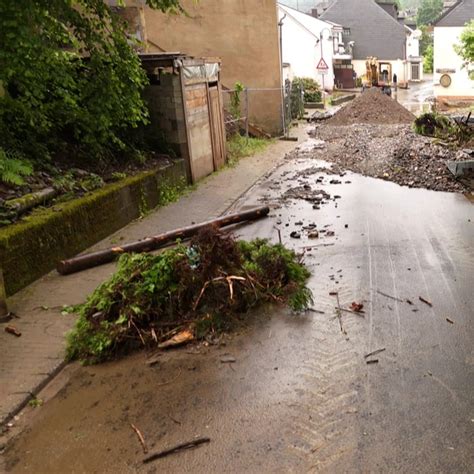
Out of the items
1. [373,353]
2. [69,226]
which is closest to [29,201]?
[69,226]

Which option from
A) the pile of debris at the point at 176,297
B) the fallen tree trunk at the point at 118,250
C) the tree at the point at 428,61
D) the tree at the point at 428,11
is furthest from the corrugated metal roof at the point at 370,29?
the pile of debris at the point at 176,297

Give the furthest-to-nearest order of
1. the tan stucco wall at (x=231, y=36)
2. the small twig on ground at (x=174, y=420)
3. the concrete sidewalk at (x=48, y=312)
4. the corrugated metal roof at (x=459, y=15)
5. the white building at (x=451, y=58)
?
the white building at (x=451, y=58) → the corrugated metal roof at (x=459, y=15) → the tan stucco wall at (x=231, y=36) → the concrete sidewalk at (x=48, y=312) → the small twig on ground at (x=174, y=420)

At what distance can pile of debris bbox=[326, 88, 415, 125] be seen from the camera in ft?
88.5

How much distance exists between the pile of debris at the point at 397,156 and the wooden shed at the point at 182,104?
4.34m

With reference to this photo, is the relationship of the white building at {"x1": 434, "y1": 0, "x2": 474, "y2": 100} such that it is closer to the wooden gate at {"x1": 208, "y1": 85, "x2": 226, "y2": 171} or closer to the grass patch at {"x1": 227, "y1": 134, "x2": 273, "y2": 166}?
the grass patch at {"x1": 227, "y1": 134, "x2": 273, "y2": 166}

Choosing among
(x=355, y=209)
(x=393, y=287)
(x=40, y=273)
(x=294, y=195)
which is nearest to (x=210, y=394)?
(x=393, y=287)

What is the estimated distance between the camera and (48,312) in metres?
6.52

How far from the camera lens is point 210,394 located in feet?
15.7

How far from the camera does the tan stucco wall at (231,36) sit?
21016 mm

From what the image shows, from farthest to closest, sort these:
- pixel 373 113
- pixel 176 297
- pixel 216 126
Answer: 1. pixel 373 113
2. pixel 216 126
3. pixel 176 297

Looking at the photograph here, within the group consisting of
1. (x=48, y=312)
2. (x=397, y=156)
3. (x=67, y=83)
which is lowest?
(x=48, y=312)

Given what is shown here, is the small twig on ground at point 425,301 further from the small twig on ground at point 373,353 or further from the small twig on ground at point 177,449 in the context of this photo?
the small twig on ground at point 177,449

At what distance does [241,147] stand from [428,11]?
96.4 m

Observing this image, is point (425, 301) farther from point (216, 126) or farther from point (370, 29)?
point (370, 29)
